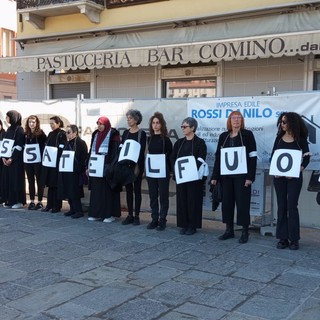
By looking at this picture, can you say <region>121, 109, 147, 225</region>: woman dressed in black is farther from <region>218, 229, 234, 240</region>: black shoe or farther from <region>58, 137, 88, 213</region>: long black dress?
<region>218, 229, 234, 240</region>: black shoe

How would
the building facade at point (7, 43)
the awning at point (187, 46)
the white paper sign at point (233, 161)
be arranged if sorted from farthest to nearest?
the building facade at point (7, 43) → the awning at point (187, 46) → the white paper sign at point (233, 161)

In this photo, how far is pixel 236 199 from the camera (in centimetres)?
615

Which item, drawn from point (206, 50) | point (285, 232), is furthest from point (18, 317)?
point (206, 50)

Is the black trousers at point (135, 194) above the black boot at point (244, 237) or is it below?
above

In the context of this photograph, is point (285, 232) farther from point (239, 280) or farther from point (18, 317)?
point (18, 317)

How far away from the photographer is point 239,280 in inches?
186

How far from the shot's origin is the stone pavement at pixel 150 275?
157 inches

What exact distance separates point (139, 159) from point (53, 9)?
7.94 metres

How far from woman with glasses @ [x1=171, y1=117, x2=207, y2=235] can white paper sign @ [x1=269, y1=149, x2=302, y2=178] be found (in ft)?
3.48

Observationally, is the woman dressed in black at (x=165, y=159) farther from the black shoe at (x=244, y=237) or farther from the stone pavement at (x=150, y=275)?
the black shoe at (x=244, y=237)

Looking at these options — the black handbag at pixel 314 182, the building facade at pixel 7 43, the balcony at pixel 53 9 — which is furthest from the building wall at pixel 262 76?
the building facade at pixel 7 43

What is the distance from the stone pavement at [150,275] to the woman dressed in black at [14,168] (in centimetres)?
143

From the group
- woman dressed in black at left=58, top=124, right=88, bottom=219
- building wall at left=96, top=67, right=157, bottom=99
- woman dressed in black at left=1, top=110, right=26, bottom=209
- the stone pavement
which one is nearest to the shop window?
building wall at left=96, top=67, right=157, bottom=99

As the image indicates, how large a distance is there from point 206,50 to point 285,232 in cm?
551
